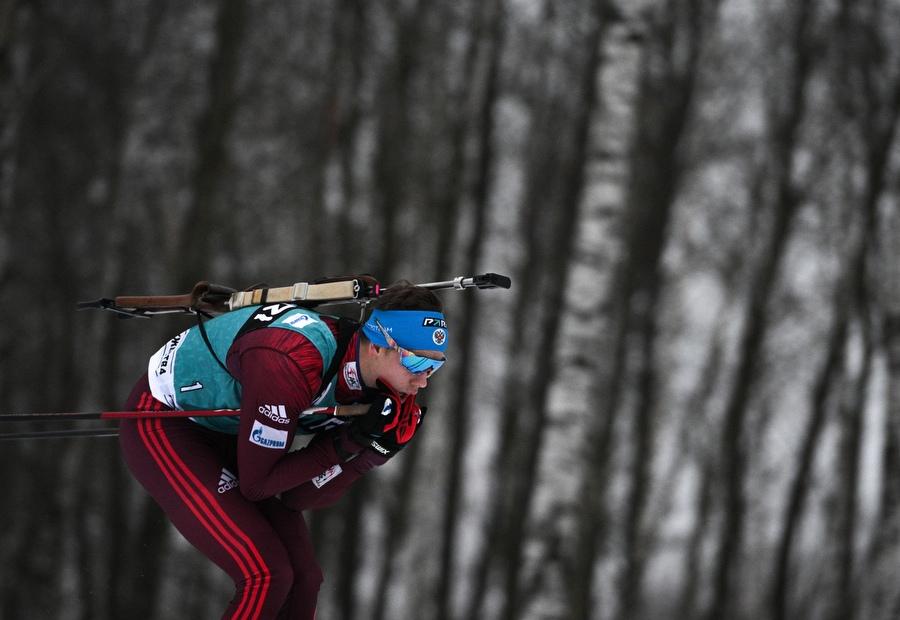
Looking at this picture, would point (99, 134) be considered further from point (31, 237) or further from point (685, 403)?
point (685, 403)

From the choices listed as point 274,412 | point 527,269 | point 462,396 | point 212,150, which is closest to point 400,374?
point 274,412

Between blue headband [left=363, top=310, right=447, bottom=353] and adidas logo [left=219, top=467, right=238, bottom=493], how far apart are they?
622 mm

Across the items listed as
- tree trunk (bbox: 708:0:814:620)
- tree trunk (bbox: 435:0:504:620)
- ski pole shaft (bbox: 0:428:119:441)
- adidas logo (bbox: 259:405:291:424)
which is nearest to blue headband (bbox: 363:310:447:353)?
adidas logo (bbox: 259:405:291:424)

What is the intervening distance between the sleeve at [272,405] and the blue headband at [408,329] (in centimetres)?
18

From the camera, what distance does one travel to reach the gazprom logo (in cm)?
265

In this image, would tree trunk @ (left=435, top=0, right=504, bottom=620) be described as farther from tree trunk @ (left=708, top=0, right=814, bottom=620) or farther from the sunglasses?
the sunglasses

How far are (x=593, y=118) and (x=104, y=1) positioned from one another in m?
3.31

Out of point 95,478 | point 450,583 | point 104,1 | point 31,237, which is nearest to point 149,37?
point 104,1

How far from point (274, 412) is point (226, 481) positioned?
43 centimetres

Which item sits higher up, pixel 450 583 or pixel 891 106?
pixel 891 106

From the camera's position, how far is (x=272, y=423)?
2646 millimetres

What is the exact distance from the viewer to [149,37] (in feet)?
20.6

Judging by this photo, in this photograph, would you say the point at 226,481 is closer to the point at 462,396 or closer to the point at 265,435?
the point at 265,435

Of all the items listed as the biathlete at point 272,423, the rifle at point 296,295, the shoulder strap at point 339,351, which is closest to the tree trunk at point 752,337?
the rifle at point 296,295
